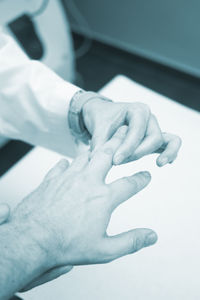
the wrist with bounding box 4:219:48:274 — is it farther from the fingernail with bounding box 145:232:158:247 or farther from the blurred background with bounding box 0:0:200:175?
the blurred background with bounding box 0:0:200:175

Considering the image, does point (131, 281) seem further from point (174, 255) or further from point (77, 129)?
point (77, 129)

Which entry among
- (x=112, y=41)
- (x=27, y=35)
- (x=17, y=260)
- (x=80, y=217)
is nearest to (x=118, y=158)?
(x=80, y=217)

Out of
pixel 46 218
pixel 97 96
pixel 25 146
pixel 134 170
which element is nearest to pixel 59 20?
pixel 25 146

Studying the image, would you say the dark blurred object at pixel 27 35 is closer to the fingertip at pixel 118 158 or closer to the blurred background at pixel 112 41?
the blurred background at pixel 112 41

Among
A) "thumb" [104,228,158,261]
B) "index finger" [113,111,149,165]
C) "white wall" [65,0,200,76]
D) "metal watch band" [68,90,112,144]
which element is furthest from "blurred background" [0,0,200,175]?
"thumb" [104,228,158,261]

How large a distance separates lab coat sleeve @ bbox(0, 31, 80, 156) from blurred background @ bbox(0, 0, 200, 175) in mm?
457

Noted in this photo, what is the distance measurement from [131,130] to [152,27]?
1.15 meters

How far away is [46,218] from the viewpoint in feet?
1.44

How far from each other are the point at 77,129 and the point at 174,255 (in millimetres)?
336

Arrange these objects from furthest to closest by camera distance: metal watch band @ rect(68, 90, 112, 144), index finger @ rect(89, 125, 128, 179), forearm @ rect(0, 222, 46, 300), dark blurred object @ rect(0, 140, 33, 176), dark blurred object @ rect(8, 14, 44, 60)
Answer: dark blurred object @ rect(0, 140, 33, 176), dark blurred object @ rect(8, 14, 44, 60), metal watch band @ rect(68, 90, 112, 144), index finger @ rect(89, 125, 128, 179), forearm @ rect(0, 222, 46, 300)

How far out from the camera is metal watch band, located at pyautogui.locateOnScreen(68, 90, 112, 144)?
2.06 ft

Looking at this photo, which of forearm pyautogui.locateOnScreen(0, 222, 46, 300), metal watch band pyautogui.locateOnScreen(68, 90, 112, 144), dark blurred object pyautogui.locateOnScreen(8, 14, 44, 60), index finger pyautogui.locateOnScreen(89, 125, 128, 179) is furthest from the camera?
dark blurred object pyautogui.locateOnScreen(8, 14, 44, 60)

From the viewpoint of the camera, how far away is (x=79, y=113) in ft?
2.08

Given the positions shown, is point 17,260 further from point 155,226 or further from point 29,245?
point 155,226
